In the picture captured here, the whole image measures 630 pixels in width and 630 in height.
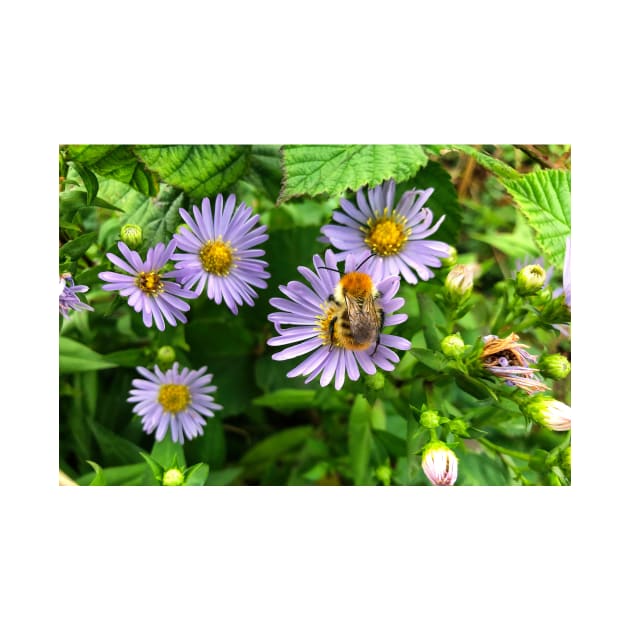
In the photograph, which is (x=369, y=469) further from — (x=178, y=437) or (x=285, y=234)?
(x=285, y=234)

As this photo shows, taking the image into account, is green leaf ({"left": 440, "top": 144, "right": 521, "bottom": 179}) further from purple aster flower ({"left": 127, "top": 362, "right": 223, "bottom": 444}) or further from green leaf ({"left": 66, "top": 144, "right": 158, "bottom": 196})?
purple aster flower ({"left": 127, "top": 362, "right": 223, "bottom": 444})

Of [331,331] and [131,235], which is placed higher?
[131,235]

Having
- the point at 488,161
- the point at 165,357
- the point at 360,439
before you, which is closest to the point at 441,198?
the point at 488,161

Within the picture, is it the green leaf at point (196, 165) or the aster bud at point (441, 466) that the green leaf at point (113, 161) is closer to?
the green leaf at point (196, 165)

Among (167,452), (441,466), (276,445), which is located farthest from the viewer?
(276,445)

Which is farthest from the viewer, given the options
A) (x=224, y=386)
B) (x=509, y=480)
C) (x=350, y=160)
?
(x=224, y=386)

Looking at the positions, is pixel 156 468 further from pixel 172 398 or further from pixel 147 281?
pixel 147 281
